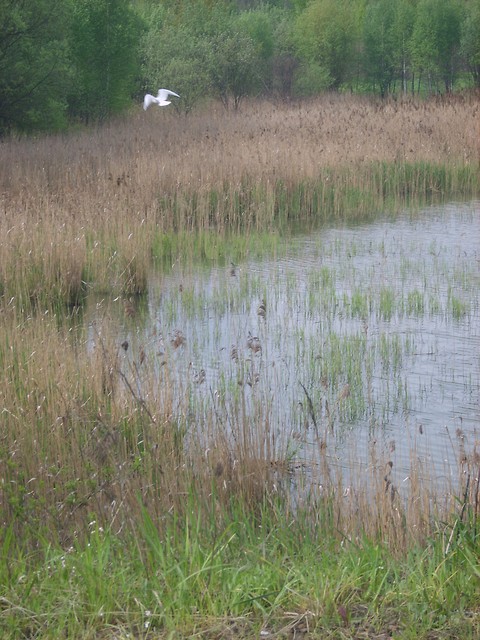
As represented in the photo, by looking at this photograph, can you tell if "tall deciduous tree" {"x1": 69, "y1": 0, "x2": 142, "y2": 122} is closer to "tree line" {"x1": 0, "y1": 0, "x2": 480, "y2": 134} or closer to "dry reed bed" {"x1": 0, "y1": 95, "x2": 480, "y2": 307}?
"tree line" {"x1": 0, "y1": 0, "x2": 480, "y2": 134}

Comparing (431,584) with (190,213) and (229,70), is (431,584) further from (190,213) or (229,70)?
(229,70)

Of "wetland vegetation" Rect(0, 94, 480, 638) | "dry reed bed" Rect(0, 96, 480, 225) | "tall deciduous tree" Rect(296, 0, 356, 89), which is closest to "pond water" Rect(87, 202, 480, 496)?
"wetland vegetation" Rect(0, 94, 480, 638)

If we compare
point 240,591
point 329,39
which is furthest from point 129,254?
point 329,39

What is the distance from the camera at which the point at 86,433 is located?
5.18 m

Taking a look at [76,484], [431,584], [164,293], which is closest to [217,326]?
[164,293]

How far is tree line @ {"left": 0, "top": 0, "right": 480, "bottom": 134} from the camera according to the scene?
70.3 feet

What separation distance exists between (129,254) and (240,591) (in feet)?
24.0

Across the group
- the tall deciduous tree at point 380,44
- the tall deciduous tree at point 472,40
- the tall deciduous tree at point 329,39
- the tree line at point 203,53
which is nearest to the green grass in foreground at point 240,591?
the tree line at point 203,53

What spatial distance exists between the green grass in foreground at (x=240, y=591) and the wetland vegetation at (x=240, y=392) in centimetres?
1

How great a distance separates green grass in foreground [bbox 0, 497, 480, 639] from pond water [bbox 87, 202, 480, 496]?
0.97 m

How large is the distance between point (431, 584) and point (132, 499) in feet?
4.73

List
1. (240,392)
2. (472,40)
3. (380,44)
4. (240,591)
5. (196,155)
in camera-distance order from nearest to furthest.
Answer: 1. (240,591)
2. (240,392)
3. (196,155)
4. (472,40)
5. (380,44)

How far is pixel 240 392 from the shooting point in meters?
6.74

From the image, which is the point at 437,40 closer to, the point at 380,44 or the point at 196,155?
the point at 380,44
